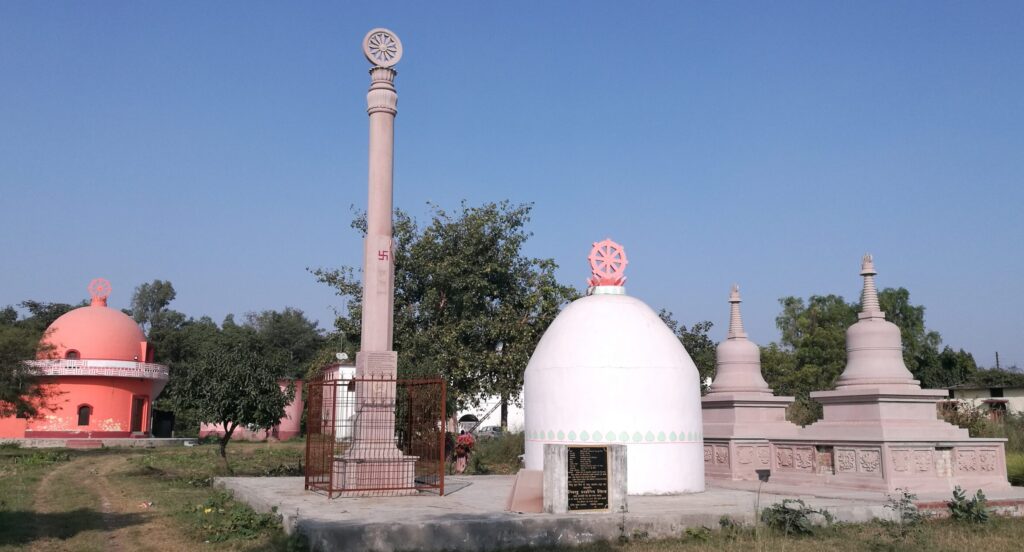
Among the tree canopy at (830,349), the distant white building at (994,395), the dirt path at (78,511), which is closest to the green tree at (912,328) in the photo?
the tree canopy at (830,349)

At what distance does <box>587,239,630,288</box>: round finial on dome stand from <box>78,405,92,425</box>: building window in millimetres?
31099

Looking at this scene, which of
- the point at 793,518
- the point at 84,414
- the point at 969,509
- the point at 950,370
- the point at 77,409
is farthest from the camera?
the point at 950,370

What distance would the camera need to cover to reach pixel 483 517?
1068 centimetres

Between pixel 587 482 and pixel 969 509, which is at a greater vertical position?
pixel 587 482

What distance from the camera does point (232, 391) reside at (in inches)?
811

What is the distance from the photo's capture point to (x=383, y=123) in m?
16.3

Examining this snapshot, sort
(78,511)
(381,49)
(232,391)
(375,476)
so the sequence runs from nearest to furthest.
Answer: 1. (78,511)
2. (375,476)
3. (381,49)
4. (232,391)

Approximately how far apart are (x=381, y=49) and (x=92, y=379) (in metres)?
30.4

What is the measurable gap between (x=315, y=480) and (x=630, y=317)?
7.02 m

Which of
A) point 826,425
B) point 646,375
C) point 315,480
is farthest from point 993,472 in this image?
point 315,480

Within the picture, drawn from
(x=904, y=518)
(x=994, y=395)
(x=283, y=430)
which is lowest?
(x=904, y=518)

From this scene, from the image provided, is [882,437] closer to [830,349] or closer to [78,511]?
[78,511]

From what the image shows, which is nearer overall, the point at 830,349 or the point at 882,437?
the point at 882,437

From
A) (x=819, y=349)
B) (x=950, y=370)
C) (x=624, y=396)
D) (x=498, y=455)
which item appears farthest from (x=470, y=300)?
(x=950, y=370)
